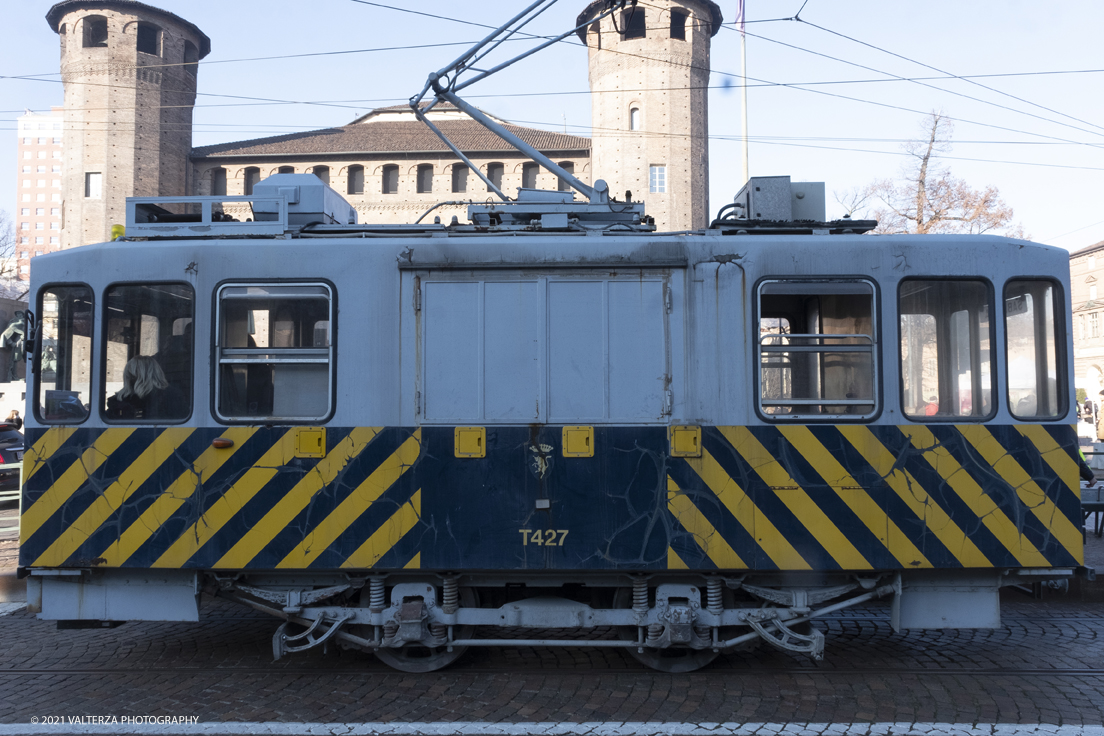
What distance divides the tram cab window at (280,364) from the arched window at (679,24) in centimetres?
4153

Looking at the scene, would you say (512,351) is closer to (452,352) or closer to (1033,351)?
(452,352)

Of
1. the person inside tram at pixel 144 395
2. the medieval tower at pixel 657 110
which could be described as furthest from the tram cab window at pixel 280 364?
the medieval tower at pixel 657 110

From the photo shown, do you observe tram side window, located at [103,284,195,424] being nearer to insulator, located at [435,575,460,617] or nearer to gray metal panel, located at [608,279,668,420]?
insulator, located at [435,575,460,617]

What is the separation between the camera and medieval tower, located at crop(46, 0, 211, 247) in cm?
4153

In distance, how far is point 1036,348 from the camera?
5.22 m

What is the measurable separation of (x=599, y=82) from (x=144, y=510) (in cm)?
4131

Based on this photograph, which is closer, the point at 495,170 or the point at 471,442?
the point at 471,442

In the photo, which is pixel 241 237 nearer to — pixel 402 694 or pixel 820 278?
pixel 402 694

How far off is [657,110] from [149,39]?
95.6ft

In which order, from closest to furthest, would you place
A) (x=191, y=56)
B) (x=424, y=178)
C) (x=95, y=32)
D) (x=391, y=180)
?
1. (x=95, y=32)
2. (x=191, y=56)
3. (x=424, y=178)
4. (x=391, y=180)

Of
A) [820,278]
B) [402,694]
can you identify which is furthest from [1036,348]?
[402,694]

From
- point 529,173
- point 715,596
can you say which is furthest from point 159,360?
point 529,173

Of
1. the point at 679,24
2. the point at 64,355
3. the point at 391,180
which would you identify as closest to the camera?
the point at 64,355

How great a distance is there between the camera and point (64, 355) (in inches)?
211
